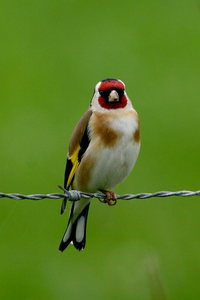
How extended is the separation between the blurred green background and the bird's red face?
1.78m

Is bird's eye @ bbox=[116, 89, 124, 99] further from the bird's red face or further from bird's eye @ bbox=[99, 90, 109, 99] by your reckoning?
bird's eye @ bbox=[99, 90, 109, 99]

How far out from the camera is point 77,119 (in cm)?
865

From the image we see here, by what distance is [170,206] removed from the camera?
Answer: 298 inches

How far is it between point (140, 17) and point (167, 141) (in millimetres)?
3781

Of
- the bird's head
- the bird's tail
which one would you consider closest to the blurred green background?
the bird's tail

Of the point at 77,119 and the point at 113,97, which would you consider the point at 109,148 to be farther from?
the point at 77,119

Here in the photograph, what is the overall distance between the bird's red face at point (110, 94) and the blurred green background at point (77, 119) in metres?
1.78

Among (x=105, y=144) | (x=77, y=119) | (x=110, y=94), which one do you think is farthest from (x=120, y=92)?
(x=77, y=119)

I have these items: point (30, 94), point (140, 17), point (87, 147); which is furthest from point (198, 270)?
point (140, 17)

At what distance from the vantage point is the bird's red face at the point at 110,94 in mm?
4629

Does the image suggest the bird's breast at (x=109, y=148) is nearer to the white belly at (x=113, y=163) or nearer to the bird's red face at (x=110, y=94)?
the white belly at (x=113, y=163)

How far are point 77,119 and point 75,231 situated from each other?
3.84m

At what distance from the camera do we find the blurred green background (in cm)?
677

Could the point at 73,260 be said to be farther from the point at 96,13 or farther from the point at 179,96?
the point at 96,13
